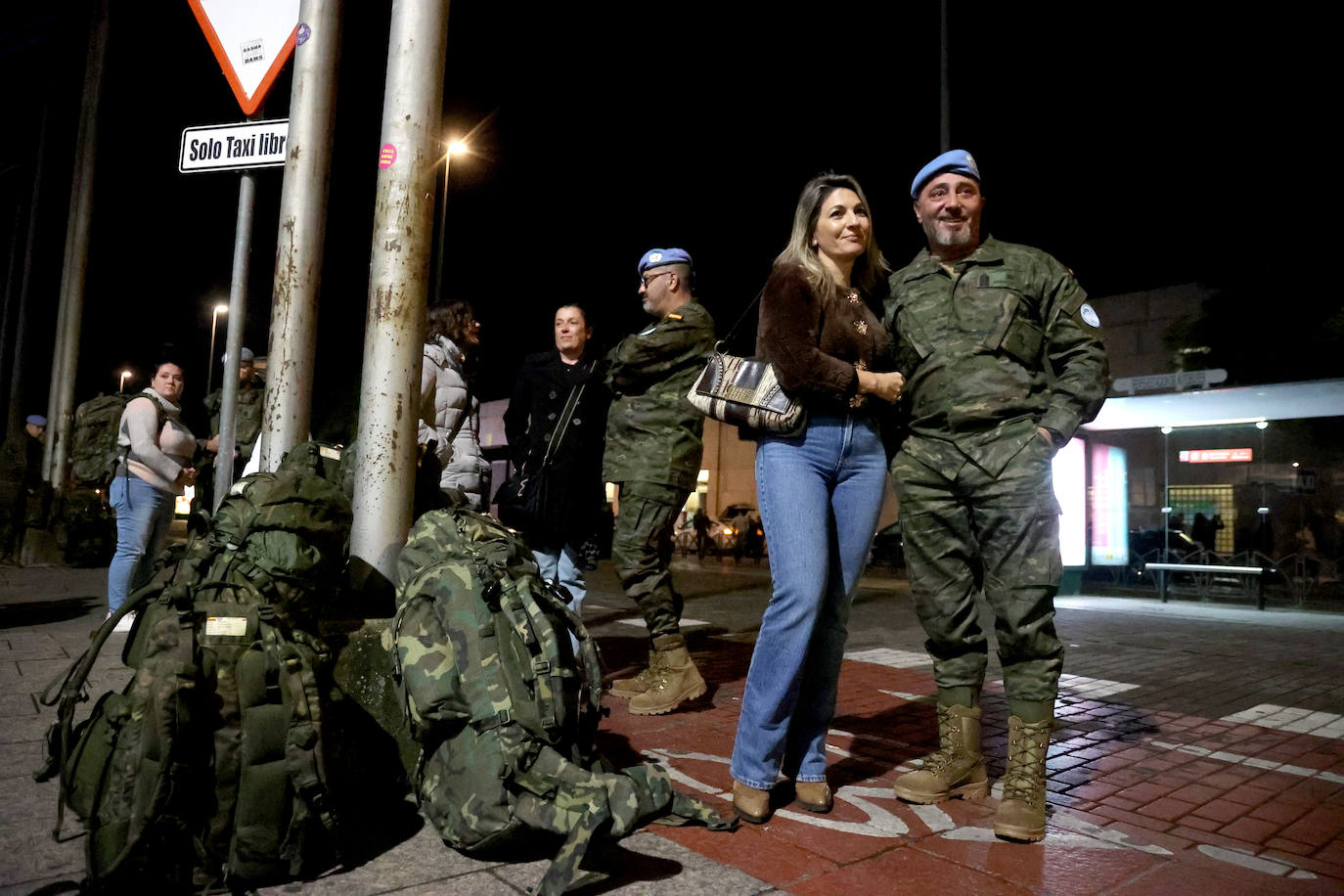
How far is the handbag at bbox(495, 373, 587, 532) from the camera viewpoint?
14.7ft

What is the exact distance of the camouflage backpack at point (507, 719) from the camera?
2168 millimetres

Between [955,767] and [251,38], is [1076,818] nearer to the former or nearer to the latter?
[955,767]

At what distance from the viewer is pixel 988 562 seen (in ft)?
9.53

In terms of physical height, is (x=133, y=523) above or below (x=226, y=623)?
above

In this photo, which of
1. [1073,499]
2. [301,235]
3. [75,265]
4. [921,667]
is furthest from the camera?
[75,265]

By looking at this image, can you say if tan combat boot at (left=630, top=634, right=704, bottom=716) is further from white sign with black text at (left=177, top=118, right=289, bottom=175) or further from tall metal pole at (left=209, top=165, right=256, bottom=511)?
white sign with black text at (left=177, top=118, right=289, bottom=175)

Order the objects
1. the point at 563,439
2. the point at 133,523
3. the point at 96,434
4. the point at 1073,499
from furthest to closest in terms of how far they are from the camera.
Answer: the point at 1073,499 < the point at 96,434 < the point at 133,523 < the point at 563,439

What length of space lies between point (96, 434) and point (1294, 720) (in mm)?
11721

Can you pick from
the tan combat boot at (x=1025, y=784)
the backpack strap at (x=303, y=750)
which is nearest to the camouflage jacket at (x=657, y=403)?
the tan combat boot at (x=1025, y=784)

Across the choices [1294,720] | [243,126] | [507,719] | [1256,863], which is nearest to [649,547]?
[507,719]

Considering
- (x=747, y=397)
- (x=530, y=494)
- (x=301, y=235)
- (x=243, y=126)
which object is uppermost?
(x=243, y=126)

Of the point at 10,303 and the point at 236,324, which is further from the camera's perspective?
the point at 10,303

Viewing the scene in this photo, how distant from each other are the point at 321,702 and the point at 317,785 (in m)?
0.22

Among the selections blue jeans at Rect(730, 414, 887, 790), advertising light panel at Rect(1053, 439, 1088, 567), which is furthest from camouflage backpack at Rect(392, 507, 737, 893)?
advertising light panel at Rect(1053, 439, 1088, 567)
